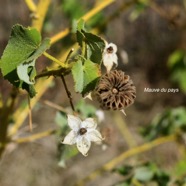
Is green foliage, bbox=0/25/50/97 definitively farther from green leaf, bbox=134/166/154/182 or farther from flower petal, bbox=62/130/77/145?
green leaf, bbox=134/166/154/182

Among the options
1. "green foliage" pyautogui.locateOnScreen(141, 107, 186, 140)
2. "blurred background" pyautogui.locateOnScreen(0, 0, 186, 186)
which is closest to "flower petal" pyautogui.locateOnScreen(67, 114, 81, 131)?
"green foliage" pyautogui.locateOnScreen(141, 107, 186, 140)

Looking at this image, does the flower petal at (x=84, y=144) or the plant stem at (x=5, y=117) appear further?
the plant stem at (x=5, y=117)

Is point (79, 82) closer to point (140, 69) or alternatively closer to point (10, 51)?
point (10, 51)

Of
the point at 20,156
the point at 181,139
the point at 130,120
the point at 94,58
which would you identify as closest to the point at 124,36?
the point at 130,120

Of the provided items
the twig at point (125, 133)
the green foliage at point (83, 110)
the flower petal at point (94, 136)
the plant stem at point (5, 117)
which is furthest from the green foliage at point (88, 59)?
the twig at point (125, 133)

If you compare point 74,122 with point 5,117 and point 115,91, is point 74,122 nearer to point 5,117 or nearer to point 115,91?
point 115,91

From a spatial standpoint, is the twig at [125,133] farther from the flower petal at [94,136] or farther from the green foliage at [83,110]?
the flower petal at [94,136]

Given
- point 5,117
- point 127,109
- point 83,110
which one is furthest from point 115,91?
point 127,109
